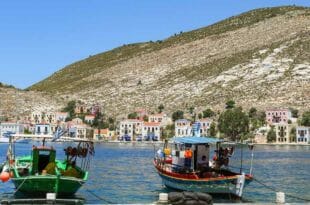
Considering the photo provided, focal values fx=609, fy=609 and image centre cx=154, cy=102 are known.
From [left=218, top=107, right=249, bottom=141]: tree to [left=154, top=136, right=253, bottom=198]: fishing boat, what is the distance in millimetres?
128053

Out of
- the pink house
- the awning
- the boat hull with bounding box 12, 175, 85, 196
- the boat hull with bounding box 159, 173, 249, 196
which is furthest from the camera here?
the pink house

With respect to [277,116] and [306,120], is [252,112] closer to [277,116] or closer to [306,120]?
[277,116]

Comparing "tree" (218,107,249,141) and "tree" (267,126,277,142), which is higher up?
"tree" (218,107,249,141)

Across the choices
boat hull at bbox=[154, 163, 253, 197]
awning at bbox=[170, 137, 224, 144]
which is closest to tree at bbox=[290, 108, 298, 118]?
awning at bbox=[170, 137, 224, 144]

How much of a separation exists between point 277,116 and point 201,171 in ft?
483

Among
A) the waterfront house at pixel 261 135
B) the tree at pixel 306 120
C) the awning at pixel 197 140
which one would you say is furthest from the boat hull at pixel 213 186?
the tree at pixel 306 120

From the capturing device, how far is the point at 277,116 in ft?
599

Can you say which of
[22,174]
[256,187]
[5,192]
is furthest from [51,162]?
[256,187]

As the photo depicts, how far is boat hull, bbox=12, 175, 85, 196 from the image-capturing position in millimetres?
34594

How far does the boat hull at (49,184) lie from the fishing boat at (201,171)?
23.4ft

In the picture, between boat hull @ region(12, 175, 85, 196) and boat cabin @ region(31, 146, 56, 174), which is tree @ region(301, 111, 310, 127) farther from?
boat hull @ region(12, 175, 85, 196)

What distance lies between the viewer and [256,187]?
4722 centimetres

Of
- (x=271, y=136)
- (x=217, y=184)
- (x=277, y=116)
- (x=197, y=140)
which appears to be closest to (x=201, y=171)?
(x=197, y=140)

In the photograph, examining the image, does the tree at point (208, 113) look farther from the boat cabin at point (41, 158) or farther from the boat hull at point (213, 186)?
the boat cabin at point (41, 158)
